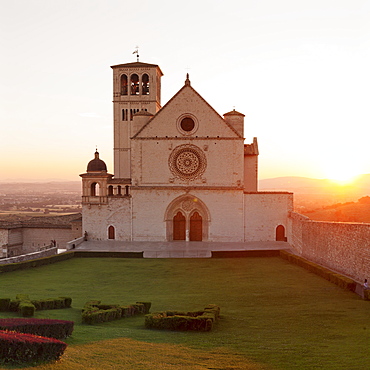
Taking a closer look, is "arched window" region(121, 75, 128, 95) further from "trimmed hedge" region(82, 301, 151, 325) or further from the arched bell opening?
"trimmed hedge" region(82, 301, 151, 325)

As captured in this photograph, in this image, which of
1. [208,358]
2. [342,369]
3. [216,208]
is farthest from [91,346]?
[216,208]

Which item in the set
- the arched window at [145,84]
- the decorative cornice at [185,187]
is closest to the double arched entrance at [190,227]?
the decorative cornice at [185,187]

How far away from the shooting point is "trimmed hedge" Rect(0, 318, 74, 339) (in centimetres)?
1161

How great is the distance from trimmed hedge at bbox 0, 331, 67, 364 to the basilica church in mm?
34973

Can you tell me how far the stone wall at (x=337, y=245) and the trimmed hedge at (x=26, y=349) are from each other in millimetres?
18553

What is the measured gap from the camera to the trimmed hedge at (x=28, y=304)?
17.2 m

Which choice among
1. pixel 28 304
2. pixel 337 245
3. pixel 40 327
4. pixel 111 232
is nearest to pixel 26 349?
pixel 40 327

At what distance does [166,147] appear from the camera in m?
45.4

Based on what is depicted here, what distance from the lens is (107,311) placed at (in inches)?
681

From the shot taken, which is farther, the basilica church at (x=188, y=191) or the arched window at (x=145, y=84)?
the arched window at (x=145, y=84)

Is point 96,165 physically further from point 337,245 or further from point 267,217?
point 337,245

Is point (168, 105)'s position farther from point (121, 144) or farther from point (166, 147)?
point (121, 144)

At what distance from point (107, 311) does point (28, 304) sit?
286 cm

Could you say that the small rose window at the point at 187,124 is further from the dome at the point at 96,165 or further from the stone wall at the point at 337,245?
the stone wall at the point at 337,245
